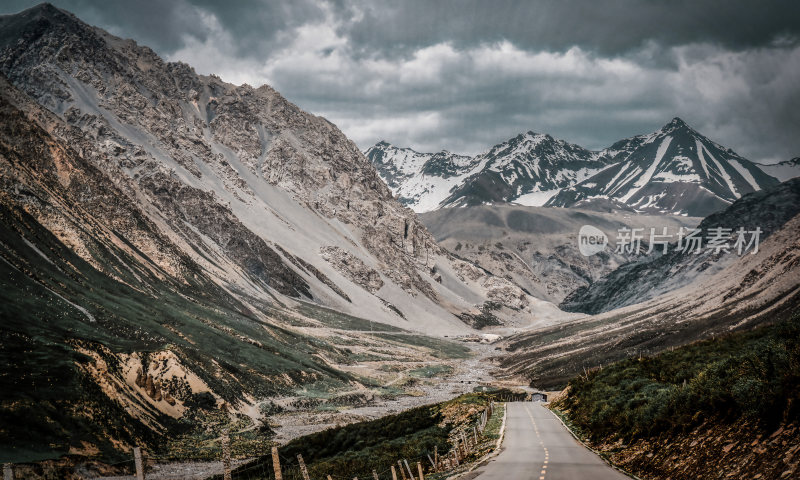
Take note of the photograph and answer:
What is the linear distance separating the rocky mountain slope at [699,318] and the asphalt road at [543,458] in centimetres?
7565

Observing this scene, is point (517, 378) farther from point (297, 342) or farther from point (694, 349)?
point (694, 349)

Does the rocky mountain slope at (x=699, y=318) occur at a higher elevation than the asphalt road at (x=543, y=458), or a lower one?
lower

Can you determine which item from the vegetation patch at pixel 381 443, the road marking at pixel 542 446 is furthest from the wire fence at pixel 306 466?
the road marking at pixel 542 446

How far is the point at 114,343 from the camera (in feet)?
229

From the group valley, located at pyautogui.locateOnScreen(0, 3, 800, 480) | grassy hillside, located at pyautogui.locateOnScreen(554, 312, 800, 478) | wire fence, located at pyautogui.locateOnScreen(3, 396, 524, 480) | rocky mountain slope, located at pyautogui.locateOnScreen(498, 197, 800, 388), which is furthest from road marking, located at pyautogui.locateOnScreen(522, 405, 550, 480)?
rocky mountain slope, located at pyautogui.locateOnScreen(498, 197, 800, 388)

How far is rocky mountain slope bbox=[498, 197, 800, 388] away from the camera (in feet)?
390

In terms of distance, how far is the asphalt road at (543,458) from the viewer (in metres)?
23.7

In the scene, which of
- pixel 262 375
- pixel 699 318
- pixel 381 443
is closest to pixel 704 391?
pixel 381 443

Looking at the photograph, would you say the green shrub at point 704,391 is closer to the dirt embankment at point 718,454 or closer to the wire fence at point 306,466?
the dirt embankment at point 718,454

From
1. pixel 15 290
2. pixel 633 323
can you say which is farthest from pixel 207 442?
pixel 633 323

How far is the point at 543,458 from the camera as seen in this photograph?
92.7ft

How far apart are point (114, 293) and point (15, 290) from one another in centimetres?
2688

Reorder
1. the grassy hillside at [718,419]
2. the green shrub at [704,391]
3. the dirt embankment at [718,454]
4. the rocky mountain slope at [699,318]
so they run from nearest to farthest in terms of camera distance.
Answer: the dirt embankment at [718,454]
the grassy hillside at [718,419]
the green shrub at [704,391]
the rocky mountain slope at [699,318]

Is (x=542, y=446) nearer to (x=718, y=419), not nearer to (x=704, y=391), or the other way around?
(x=704, y=391)
